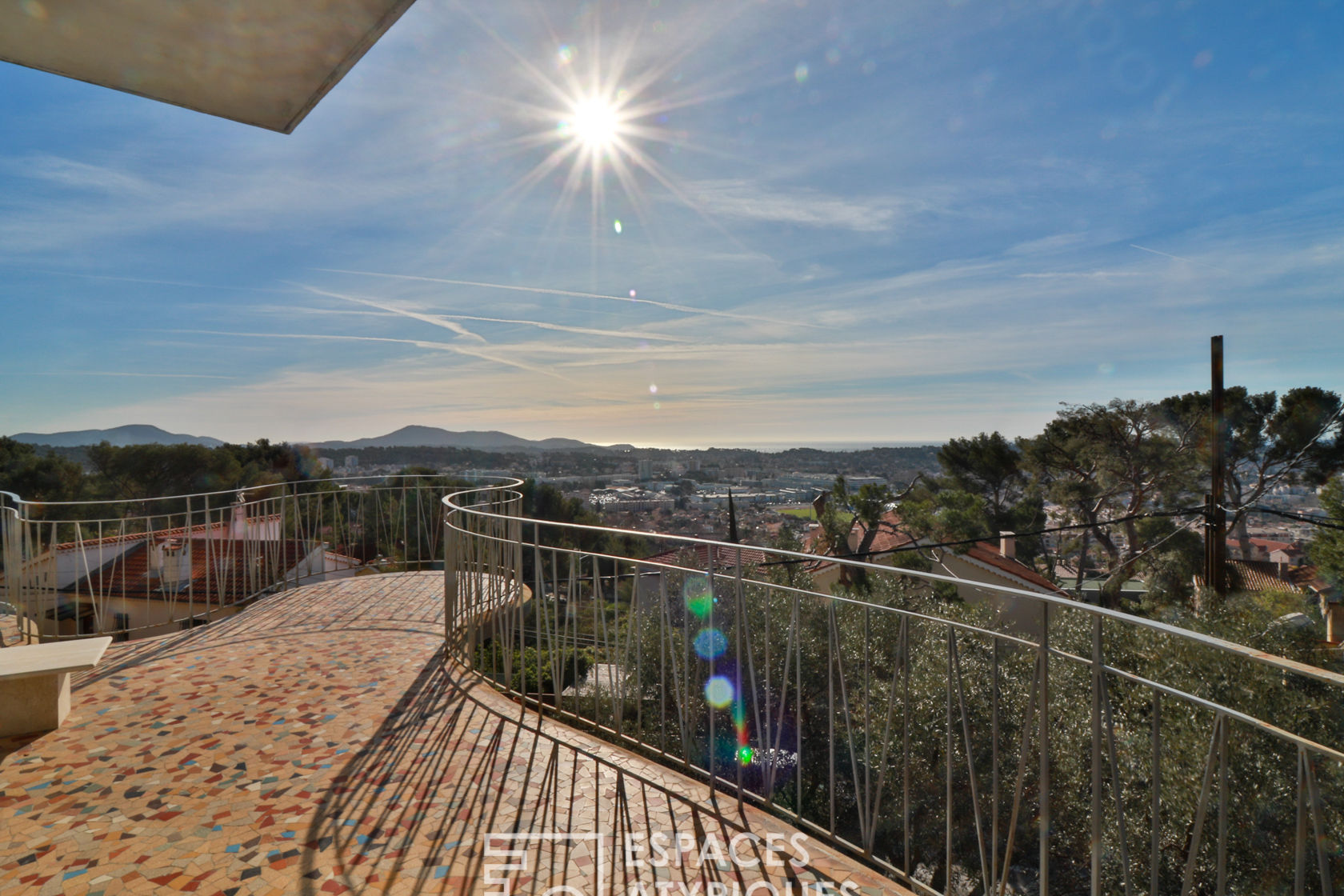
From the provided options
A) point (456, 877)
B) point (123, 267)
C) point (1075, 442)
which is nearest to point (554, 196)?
point (456, 877)

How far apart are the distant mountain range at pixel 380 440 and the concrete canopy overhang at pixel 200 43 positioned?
2500 cm

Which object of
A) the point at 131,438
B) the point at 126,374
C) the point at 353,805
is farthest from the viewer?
the point at 131,438

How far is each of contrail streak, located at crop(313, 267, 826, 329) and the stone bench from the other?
51.1 ft

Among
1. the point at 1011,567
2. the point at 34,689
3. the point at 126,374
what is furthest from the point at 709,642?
the point at 126,374

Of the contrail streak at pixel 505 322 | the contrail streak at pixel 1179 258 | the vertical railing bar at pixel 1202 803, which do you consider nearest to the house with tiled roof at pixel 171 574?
the vertical railing bar at pixel 1202 803

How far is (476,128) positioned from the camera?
345 inches

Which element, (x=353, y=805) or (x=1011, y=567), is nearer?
(x=353, y=805)

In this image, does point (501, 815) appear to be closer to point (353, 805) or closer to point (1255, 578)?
point (353, 805)

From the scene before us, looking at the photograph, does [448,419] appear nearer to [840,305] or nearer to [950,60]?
[840,305]

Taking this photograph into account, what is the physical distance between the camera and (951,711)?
2.46m

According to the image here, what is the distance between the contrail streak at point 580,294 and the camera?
1764cm

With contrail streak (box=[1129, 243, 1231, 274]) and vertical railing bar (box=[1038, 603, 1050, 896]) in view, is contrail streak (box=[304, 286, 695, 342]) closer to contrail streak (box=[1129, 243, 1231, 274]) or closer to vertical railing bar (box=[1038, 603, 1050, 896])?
vertical railing bar (box=[1038, 603, 1050, 896])

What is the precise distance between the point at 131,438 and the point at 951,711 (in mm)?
35389

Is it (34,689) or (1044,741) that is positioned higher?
(1044,741)
